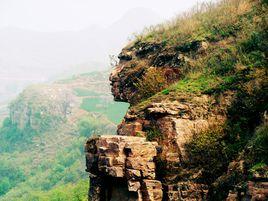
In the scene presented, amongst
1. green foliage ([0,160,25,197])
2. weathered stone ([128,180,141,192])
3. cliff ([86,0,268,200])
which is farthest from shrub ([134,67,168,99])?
green foliage ([0,160,25,197])

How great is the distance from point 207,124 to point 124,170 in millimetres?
2946

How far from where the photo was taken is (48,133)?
6747 inches

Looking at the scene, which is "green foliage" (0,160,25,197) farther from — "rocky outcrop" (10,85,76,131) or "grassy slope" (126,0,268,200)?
"grassy slope" (126,0,268,200)

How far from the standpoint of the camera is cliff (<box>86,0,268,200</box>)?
1181 centimetres

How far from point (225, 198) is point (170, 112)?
3.90m

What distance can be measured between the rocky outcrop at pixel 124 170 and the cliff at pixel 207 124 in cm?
3

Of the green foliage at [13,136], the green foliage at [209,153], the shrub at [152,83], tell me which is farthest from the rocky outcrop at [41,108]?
the green foliage at [209,153]

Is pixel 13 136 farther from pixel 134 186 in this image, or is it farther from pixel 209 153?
pixel 209 153

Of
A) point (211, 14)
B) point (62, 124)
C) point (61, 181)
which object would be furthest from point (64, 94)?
point (211, 14)

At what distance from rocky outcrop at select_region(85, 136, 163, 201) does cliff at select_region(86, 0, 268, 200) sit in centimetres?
3

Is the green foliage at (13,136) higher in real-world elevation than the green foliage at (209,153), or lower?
lower

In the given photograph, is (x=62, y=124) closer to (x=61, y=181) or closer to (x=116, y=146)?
(x=61, y=181)

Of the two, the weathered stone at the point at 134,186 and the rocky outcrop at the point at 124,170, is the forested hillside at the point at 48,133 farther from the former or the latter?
the weathered stone at the point at 134,186

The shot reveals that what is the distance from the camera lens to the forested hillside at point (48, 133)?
126500 millimetres
